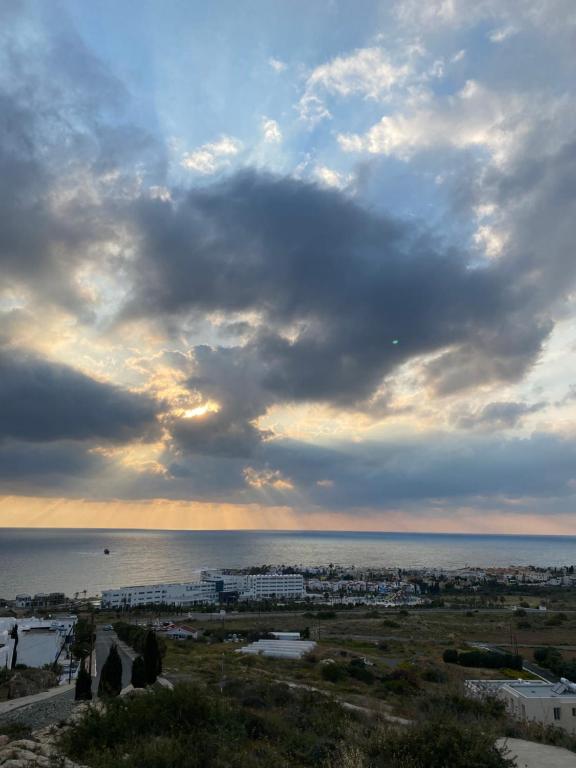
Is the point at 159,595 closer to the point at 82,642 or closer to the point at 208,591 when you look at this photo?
the point at 208,591

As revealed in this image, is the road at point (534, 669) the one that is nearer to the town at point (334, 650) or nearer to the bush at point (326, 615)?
the town at point (334, 650)

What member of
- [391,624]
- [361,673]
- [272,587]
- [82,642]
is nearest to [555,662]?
[361,673]

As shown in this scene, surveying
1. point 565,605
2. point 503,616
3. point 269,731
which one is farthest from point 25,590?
point 269,731

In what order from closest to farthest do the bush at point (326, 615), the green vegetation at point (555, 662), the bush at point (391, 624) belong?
the green vegetation at point (555, 662) < the bush at point (391, 624) < the bush at point (326, 615)

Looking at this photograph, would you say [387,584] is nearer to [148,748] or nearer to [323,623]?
[323,623]

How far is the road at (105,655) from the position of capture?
91.9ft

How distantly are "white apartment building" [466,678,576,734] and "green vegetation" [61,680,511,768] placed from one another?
9.91 meters

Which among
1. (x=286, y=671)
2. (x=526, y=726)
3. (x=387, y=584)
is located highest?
(x=526, y=726)

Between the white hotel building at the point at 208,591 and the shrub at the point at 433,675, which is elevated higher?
Answer: the shrub at the point at 433,675

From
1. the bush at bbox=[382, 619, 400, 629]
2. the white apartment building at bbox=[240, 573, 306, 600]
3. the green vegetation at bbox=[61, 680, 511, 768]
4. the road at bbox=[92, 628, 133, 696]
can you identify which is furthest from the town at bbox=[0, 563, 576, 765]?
the white apartment building at bbox=[240, 573, 306, 600]

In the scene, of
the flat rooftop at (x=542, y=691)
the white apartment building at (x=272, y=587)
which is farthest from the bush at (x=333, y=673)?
the white apartment building at (x=272, y=587)

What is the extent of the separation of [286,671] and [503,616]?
46.2 meters

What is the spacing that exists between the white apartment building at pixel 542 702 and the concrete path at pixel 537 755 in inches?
252

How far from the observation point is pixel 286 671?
99.8 ft
